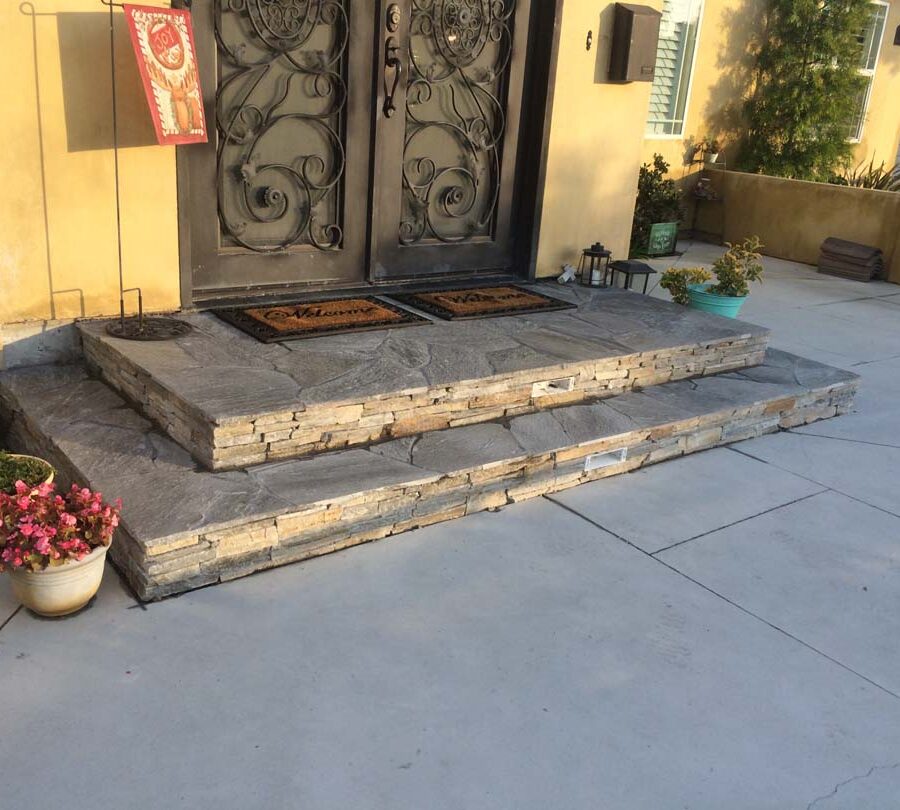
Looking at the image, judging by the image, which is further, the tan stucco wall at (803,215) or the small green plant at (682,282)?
the tan stucco wall at (803,215)

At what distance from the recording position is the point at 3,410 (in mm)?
3955

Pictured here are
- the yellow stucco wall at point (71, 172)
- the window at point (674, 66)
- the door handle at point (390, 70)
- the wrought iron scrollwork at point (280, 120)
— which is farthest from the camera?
the window at point (674, 66)

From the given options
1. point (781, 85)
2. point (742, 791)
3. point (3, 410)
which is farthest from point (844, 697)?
point (781, 85)

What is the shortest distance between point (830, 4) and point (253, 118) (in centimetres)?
762

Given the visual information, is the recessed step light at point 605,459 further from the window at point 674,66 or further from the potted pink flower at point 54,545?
the window at point 674,66

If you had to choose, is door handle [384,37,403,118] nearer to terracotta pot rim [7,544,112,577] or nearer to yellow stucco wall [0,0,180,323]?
yellow stucco wall [0,0,180,323]

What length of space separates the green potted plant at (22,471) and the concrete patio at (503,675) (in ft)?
1.30

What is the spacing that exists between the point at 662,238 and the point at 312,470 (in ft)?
20.7

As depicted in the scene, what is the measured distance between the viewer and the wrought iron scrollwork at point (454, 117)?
5.14 metres

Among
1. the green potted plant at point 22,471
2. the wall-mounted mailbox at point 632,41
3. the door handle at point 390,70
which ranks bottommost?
the green potted plant at point 22,471

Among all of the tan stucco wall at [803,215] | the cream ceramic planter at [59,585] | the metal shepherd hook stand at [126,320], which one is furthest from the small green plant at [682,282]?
the cream ceramic planter at [59,585]

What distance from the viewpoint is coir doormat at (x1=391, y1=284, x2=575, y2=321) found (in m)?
4.98

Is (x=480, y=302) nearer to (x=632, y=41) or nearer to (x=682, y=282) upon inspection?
(x=682, y=282)

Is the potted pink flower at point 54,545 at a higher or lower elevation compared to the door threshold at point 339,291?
lower
